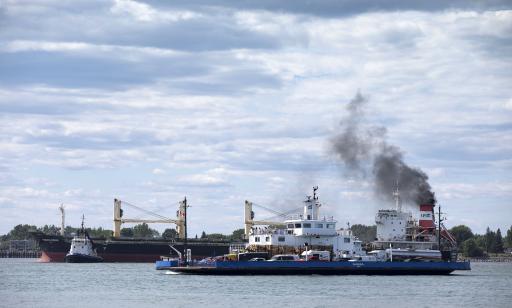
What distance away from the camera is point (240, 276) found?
10212cm

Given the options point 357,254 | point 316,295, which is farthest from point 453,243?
point 316,295

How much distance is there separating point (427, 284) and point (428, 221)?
21406 millimetres

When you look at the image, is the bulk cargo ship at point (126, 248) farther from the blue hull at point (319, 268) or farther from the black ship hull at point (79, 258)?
the blue hull at point (319, 268)

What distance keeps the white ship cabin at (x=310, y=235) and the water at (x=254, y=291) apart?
5.66 m

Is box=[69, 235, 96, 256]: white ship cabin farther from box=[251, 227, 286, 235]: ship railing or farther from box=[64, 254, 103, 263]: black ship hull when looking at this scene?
box=[251, 227, 286, 235]: ship railing

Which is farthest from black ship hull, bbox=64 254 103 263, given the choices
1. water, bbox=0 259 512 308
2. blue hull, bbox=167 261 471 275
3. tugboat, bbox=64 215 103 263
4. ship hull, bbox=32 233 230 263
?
blue hull, bbox=167 261 471 275

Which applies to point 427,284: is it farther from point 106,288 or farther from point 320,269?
point 106,288

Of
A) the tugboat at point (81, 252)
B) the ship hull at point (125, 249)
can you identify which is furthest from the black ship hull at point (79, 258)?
the ship hull at point (125, 249)

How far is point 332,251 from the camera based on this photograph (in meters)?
108

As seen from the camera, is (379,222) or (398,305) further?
(379,222)

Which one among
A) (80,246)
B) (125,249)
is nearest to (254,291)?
(80,246)

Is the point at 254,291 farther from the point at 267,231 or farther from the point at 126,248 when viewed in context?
the point at 126,248

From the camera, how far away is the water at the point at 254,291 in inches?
2931

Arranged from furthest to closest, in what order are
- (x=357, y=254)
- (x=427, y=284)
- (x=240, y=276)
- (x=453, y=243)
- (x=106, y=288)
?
(x=453, y=243)
(x=357, y=254)
(x=240, y=276)
(x=427, y=284)
(x=106, y=288)
